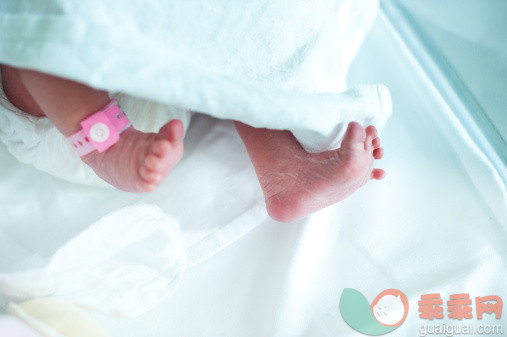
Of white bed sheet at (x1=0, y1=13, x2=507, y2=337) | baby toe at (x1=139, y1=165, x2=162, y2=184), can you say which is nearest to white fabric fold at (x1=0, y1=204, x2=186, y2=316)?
white bed sheet at (x1=0, y1=13, x2=507, y2=337)

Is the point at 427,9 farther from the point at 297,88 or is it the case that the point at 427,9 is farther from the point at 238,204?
the point at 238,204

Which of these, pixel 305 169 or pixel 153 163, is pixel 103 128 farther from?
pixel 305 169

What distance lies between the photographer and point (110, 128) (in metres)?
0.52

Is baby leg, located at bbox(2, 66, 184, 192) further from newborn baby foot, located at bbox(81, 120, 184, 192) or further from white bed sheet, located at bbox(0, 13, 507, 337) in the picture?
white bed sheet, located at bbox(0, 13, 507, 337)

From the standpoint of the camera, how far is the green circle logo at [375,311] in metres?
0.60

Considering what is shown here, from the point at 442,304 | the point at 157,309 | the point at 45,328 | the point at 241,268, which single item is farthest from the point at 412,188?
the point at 45,328

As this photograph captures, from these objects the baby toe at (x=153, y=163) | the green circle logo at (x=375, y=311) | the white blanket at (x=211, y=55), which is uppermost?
the white blanket at (x=211, y=55)

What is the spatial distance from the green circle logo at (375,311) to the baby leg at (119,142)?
329mm

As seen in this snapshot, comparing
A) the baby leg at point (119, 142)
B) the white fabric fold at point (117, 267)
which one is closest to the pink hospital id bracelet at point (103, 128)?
the baby leg at point (119, 142)

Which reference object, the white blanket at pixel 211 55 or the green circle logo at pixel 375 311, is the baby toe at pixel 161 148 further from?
the green circle logo at pixel 375 311

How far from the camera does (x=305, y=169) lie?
60cm

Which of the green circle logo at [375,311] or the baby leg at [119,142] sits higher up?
the baby leg at [119,142]

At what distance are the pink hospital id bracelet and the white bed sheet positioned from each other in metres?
0.21

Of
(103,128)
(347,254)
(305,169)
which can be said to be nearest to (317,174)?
Result: (305,169)
